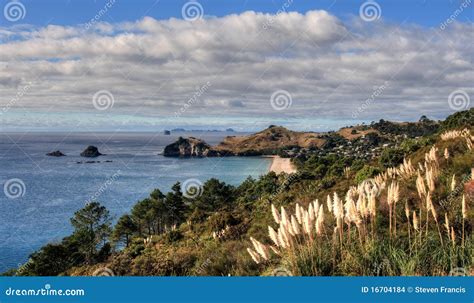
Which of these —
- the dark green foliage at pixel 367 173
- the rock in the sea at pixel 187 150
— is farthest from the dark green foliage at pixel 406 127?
the dark green foliage at pixel 367 173

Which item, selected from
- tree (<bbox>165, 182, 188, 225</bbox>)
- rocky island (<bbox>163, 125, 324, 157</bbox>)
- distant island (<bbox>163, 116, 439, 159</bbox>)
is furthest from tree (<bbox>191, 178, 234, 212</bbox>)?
rocky island (<bbox>163, 125, 324, 157</bbox>)

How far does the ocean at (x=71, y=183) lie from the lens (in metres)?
72.9

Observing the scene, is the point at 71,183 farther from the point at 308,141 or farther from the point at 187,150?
the point at 308,141

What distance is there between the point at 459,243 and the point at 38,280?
7.31 meters

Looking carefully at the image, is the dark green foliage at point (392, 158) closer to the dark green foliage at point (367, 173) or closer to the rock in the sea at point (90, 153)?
the dark green foliage at point (367, 173)

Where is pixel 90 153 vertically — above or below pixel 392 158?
above

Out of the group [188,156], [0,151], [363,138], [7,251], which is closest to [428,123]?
[363,138]

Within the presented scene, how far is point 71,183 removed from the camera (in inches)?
4567

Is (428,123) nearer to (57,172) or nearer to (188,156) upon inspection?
(188,156)

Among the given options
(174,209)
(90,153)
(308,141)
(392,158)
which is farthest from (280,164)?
(90,153)

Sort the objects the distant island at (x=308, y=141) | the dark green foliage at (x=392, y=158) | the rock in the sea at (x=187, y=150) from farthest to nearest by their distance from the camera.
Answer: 1. the rock in the sea at (x=187, y=150)
2. the distant island at (x=308, y=141)
3. the dark green foliage at (x=392, y=158)

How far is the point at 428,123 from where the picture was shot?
109500 mm

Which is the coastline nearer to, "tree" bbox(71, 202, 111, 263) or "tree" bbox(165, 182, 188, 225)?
"tree" bbox(165, 182, 188, 225)

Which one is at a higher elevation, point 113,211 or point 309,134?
point 309,134
